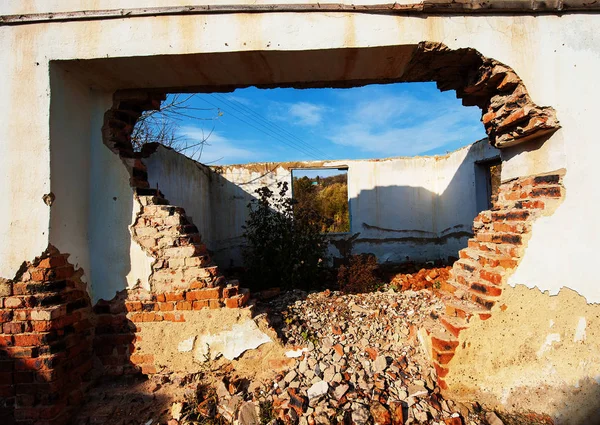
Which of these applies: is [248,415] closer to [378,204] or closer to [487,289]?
[487,289]

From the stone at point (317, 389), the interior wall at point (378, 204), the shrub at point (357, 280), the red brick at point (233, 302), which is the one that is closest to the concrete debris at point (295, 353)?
the stone at point (317, 389)

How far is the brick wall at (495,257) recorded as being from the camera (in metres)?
2.18

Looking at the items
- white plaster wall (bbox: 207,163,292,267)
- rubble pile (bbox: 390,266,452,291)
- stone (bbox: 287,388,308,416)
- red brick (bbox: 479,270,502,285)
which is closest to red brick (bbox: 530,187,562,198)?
red brick (bbox: 479,270,502,285)

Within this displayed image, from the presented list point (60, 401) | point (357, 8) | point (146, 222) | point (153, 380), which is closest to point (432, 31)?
point (357, 8)

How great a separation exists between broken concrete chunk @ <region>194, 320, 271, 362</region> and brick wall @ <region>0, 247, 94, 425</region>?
94cm

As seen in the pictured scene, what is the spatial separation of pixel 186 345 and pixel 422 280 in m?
4.24

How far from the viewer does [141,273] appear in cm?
258

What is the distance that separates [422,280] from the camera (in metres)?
5.40

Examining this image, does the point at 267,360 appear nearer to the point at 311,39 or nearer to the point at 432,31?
the point at 311,39

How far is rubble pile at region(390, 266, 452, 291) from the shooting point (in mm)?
5027

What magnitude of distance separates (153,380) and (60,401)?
60cm

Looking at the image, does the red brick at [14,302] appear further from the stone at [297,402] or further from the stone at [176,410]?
the stone at [297,402]

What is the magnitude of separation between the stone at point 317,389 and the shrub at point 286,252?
2379 mm

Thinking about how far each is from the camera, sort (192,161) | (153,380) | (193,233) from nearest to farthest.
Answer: (153,380) < (193,233) < (192,161)
